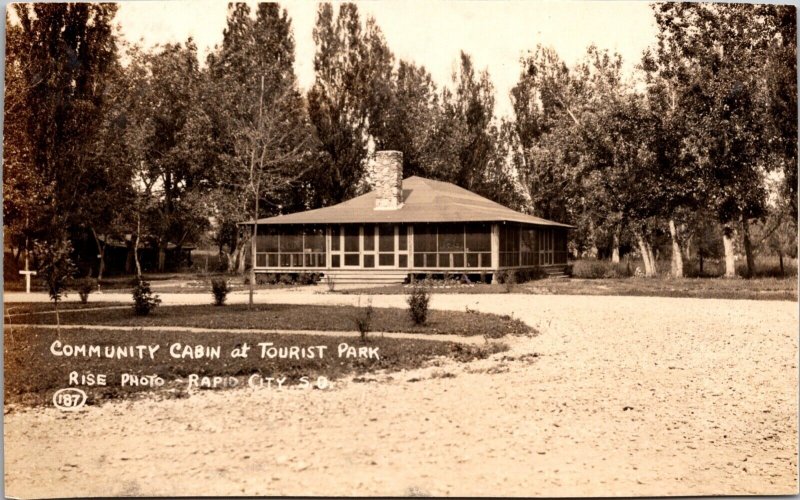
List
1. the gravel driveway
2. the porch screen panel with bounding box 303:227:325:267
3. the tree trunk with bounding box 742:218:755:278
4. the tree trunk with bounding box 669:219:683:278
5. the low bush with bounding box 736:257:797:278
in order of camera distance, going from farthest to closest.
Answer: the porch screen panel with bounding box 303:227:325:267 < the tree trunk with bounding box 669:219:683:278 < the tree trunk with bounding box 742:218:755:278 < the low bush with bounding box 736:257:797:278 < the gravel driveway

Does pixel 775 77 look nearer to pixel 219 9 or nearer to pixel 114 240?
pixel 219 9

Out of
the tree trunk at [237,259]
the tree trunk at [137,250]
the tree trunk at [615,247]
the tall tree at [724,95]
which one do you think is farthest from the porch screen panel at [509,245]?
the tree trunk at [137,250]

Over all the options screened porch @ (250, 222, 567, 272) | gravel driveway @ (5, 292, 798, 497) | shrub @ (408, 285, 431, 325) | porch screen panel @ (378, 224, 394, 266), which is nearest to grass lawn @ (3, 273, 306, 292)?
gravel driveway @ (5, 292, 798, 497)

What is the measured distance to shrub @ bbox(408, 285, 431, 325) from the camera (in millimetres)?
8062

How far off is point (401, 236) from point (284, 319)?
7.40 meters

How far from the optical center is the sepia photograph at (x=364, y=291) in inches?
238

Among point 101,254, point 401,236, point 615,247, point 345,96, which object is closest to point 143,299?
point 101,254

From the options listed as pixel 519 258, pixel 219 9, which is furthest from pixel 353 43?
pixel 519 258

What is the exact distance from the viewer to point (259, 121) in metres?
8.77

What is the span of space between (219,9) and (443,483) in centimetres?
533

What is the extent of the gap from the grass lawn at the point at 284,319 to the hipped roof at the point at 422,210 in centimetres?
163

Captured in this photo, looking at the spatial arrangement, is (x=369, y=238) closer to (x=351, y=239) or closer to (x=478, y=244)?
(x=351, y=239)

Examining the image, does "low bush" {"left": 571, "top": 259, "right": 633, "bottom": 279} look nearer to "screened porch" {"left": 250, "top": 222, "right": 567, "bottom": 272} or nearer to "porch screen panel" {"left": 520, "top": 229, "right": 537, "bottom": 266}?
"screened porch" {"left": 250, "top": 222, "right": 567, "bottom": 272}

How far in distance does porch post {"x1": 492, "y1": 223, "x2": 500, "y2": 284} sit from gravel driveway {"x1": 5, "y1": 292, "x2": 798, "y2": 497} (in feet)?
25.9
